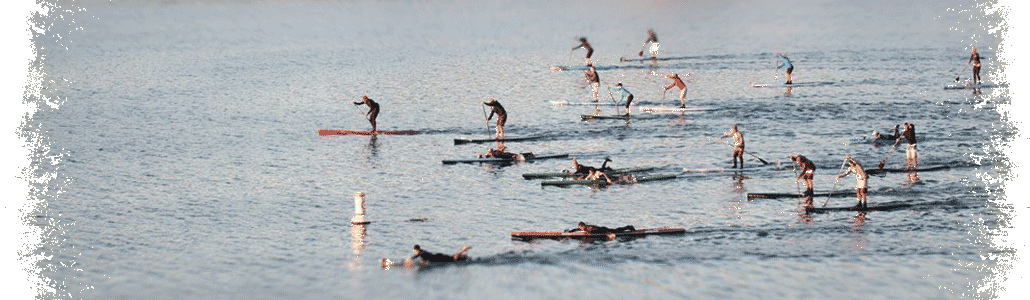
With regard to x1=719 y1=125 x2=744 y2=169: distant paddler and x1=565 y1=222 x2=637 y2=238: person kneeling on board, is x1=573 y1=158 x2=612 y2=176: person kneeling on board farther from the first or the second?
x1=565 y1=222 x2=637 y2=238: person kneeling on board

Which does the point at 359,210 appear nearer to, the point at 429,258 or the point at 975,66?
the point at 429,258

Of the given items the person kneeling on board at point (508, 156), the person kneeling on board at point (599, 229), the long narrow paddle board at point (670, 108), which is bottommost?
the person kneeling on board at point (599, 229)

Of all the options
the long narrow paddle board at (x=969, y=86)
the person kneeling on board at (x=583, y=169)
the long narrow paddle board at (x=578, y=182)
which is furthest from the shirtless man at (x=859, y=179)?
the long narrow paddle board at (x=969, y=86)

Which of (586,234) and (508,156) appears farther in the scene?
(508,156)

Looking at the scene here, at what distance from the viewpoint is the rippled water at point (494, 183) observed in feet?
134

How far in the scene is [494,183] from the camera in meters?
56.7

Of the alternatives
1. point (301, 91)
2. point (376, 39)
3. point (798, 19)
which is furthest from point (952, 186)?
point (798, 19)

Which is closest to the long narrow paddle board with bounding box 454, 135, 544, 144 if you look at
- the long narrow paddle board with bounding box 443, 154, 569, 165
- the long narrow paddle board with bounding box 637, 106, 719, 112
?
the long narrow paddle board with bounding box 443, 154, 569, 165

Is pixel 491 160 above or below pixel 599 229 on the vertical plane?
above

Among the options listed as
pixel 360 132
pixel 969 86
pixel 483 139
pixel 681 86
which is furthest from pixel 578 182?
pixel 969 86

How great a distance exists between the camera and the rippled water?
40906 millimetres

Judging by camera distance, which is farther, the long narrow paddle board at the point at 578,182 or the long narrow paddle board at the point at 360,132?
the long narrow paddle board at the point at 360,132

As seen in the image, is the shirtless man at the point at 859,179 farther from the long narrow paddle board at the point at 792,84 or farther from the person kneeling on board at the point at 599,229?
the long narrow paddle board at the point at 792,84

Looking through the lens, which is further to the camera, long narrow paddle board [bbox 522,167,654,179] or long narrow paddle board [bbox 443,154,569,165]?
long narrow paddle board [bbox 443,154,569,165]
